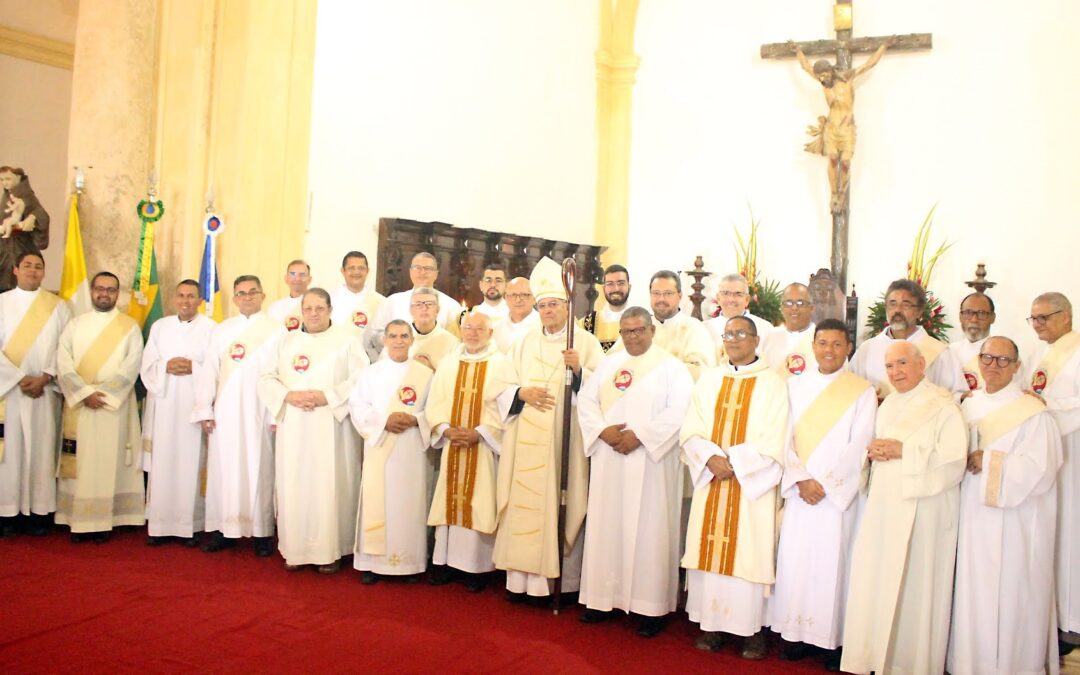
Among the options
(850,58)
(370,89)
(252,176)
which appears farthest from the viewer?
→ (850,58)

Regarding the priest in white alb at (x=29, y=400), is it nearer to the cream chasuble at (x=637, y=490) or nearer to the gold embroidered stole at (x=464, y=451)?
the gold embroidered stole at (x=464, y=451)

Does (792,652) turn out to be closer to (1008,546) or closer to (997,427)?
(1008,546)

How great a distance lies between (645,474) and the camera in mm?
5609

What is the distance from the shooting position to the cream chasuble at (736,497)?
16.9ft

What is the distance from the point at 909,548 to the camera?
15.9ft

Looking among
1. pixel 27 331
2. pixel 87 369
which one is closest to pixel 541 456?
pixel 87 369

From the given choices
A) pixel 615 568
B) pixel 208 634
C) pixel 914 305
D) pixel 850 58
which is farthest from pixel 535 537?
pixel 850 58

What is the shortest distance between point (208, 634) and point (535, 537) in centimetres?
192

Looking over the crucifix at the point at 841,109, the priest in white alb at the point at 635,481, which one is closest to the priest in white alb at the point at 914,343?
the priest in white alb at the point at 635,481

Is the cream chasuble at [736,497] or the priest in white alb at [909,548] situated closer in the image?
the priest in white alb at [909,548]

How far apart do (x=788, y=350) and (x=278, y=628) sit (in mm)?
3778

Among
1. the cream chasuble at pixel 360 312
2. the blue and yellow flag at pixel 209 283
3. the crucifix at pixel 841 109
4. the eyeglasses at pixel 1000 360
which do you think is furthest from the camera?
the crucifix at pixel 841 109

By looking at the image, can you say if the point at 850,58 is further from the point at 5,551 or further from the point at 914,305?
the point at 5,551

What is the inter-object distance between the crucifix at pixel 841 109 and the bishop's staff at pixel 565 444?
5.68 metres
